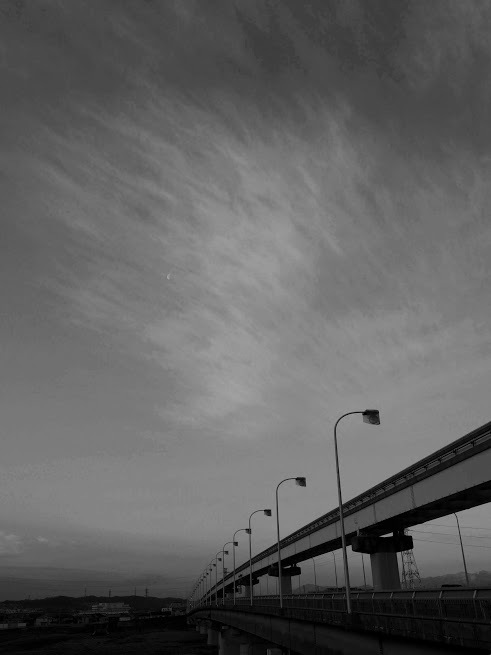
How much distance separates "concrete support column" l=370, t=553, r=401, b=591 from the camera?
5212 cm

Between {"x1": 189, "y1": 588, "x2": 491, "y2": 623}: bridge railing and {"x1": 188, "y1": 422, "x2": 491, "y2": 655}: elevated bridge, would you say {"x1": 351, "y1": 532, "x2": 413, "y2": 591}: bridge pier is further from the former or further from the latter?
{"x1": 189, "y1": 588, "x2": 491, "y2": 623}: bridge railing

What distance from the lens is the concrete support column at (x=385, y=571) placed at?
52.1 meters

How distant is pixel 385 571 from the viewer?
172ft

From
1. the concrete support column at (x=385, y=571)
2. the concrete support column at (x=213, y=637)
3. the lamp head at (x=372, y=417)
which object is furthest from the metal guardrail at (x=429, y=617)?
the concrete support column at (x=213, y=637)

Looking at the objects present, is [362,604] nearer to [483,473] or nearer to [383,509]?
[483,473]

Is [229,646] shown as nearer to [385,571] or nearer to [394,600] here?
[385,571]

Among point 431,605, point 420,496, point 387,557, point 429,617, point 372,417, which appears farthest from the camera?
point 387,557

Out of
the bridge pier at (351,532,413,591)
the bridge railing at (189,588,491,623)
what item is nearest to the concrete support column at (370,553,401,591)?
the bridge pier at (351,532,413,591)

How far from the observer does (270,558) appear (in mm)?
105125

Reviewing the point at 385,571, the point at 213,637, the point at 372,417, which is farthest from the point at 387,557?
the point at 213,637

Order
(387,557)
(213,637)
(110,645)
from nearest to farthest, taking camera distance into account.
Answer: (387,557), (213,637), (110,645)

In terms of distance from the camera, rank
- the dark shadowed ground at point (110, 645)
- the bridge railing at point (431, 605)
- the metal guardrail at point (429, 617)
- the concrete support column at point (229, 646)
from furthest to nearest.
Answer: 1. the dark shadowed ground at point (110, 645)
2. the concrete support column at point (229, 646)
3. the bridge railing at point (431, 605)
4. the metal guardrail at point (429, 617)

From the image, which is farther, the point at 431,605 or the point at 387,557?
the point at 387,557

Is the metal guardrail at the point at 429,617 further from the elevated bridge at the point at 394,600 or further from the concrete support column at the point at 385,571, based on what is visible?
the concrete support column at the point at 385,571
